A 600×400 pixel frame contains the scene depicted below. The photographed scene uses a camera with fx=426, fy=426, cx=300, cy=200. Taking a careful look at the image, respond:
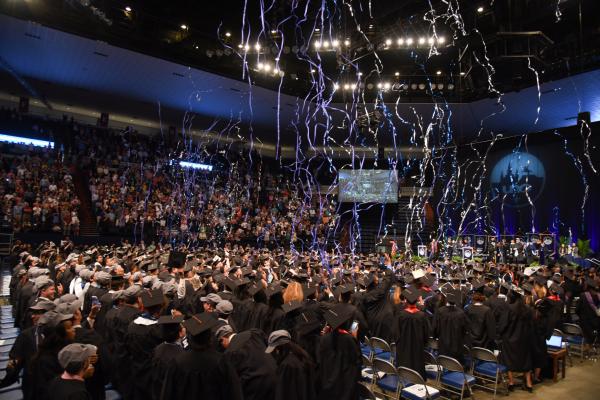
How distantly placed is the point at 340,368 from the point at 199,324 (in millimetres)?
1691

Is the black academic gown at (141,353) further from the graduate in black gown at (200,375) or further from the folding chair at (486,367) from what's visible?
the folding chair at (486,367)

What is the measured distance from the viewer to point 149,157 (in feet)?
83.0

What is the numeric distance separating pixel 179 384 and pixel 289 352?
3.14ft

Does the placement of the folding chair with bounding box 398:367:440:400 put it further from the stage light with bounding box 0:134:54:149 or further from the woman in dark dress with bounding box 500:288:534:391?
the stage light with bounding box 0:134:54:149

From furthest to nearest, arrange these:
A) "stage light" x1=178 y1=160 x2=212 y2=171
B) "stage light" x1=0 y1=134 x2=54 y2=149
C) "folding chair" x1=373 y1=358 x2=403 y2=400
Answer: "stage light" x1=178 y1=160 x2=212 y2=171
"stage light" x1=0 y1=134 x2=54 y2=149
"folding chair" x1=373 y1=358 x2=403 y2=400

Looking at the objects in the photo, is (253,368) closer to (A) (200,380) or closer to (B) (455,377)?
Answer: (A) (200,380)

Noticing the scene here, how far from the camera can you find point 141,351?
14.7 feet

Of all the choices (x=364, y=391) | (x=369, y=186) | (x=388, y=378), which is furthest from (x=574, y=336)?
(x=369, y=186)

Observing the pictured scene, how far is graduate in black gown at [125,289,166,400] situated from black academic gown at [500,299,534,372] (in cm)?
554

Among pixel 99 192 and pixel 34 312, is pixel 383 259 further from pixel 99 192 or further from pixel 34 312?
pixel 34 312

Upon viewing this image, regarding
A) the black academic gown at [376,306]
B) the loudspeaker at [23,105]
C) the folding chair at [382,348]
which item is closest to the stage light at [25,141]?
the loudspeaker at [23,105]

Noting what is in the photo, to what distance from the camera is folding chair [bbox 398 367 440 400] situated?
5040mm

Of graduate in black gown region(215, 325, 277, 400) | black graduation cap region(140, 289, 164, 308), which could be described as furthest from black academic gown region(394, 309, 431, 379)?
black graduation cap region(140, 289, 164, 308)

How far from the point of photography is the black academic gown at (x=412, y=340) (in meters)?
6.33
